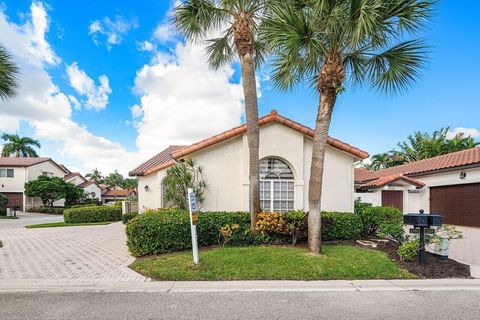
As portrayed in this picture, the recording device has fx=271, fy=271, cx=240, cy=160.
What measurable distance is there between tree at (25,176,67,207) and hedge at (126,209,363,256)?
29181 mm

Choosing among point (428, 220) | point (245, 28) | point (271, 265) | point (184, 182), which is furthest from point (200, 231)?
point (245, 28)

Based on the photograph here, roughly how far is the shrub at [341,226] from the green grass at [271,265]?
1482 mm

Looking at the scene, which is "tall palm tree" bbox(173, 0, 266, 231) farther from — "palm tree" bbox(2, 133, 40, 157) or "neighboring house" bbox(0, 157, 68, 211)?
"palm tree" bbox(2, 133, 40, 157)

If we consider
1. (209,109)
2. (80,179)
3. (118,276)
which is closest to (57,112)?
(209,109)

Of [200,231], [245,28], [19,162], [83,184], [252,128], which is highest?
[245,28]

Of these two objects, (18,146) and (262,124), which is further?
(18,146)

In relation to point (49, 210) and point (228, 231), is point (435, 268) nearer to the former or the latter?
point (228, 231)

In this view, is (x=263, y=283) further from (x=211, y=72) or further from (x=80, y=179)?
(x=80, y=179)

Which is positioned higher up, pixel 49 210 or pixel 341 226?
pixel 341 226

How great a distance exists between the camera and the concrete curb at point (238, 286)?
5363 millimetres

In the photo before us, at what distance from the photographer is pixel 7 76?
8.79 m

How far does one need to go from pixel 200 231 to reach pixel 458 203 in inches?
643

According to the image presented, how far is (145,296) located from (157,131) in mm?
15181

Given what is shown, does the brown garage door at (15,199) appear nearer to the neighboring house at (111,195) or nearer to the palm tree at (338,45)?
Result: the neighboring house at (111,195)
